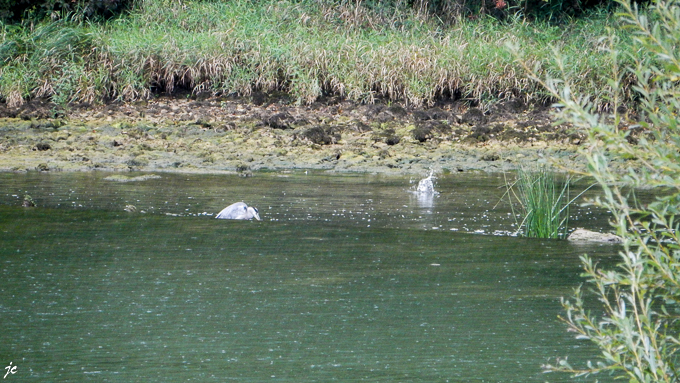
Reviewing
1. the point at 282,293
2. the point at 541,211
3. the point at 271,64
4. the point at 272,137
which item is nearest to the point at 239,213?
the point at 541,211

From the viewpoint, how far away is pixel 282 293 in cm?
402

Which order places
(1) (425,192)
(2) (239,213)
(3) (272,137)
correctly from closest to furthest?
(2) (239,213), (1) (425,192), (3) (272,137)

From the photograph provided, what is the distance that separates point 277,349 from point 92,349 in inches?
27.0

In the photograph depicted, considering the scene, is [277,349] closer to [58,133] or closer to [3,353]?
[3,353]

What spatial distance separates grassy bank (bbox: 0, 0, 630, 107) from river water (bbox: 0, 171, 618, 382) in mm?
5238

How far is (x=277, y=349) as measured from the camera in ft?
10.5

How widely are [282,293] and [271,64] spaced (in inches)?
344

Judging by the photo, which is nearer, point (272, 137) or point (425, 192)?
point (425, 192)

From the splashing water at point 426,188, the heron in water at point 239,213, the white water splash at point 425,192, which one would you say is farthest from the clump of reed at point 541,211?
the splashing water at point 426,188

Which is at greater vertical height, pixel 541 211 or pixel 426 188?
pixel 541 211

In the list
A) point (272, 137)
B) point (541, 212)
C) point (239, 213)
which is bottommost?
point (272, 137)

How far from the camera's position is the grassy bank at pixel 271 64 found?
12008 millimetres

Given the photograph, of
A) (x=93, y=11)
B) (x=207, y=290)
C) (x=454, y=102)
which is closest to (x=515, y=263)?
(x=207, y=290)

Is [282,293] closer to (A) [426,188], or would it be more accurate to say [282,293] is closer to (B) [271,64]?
(A) [426,188]
